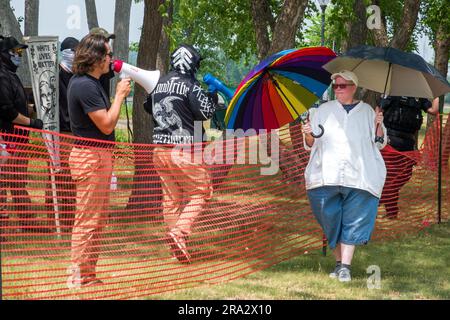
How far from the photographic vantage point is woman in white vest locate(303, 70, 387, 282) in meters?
7.05

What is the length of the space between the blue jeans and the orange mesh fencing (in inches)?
34.2

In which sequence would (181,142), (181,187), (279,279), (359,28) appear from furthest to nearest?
(359,28) < (181,187) < (181,142) < (279,279)

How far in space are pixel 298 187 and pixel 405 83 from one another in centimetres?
243

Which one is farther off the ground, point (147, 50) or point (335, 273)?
point (147, 50)

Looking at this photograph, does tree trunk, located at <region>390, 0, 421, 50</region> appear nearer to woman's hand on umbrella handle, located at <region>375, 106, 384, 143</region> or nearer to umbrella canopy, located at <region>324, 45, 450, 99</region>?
umbrella canopy, located at <region>324, 45, 450, 99</region>

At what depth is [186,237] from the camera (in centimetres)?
816

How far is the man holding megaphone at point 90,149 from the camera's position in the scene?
6.44m

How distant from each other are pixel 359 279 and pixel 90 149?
8.65ft

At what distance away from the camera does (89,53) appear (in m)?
6.56

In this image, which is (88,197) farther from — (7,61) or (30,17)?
(30,17)

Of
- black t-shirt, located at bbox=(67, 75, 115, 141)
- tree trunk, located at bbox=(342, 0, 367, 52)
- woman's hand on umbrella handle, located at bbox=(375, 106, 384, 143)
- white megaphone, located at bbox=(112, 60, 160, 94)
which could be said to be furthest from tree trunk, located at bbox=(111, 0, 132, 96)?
black t-shirt, located at bbox=(67, 75, 115, 141)

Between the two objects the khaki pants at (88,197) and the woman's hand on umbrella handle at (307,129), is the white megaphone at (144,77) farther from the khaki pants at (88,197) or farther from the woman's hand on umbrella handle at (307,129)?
the woman's hand on umbrella handle at (307,129)

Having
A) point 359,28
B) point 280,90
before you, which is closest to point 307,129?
point 280,90
